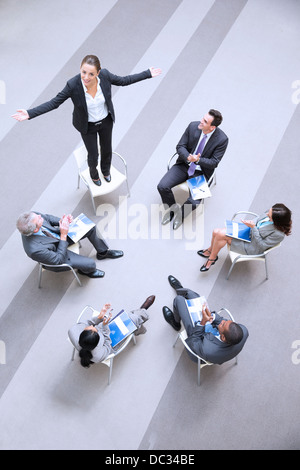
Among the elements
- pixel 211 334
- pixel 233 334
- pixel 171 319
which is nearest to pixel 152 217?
pixel 171 319

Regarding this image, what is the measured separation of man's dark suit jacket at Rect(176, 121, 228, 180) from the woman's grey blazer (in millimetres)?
880

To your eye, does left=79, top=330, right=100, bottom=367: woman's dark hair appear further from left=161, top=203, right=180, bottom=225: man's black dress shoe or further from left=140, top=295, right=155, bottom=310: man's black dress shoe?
left=161, top=203, right=180, bottom=225: man's black dress shoe

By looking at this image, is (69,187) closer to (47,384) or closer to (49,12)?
(47,384)

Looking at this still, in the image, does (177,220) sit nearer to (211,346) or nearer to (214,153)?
(214,153)

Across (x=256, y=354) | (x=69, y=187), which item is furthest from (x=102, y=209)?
(x=256, y=354)

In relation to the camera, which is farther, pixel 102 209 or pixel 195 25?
pixel 195 25

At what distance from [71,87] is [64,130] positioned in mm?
1770

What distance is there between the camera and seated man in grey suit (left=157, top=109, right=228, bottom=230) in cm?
487

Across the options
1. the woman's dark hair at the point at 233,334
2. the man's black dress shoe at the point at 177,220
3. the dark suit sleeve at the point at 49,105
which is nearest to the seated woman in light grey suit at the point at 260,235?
the man's black dress shoe at the point at 177,220

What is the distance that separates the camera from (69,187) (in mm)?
5570

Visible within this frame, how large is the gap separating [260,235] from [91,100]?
2.22 metres

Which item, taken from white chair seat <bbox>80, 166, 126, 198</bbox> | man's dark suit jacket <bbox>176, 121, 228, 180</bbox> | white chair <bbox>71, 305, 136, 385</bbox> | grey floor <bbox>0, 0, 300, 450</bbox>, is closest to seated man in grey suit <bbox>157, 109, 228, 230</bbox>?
man's dark suit jacket <bbox>176, 121, 228, 180</bbox>

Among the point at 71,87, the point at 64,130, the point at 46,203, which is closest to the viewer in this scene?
the point at 71,87

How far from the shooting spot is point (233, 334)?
380cm
